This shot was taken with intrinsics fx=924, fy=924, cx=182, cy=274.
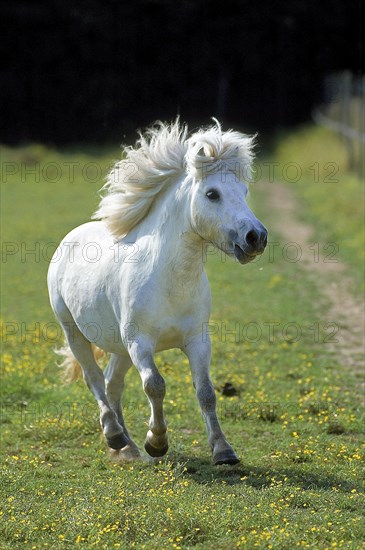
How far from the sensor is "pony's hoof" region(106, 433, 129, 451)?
652 cm

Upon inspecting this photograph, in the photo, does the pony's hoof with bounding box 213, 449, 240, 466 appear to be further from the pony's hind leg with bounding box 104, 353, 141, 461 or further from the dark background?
the dark background

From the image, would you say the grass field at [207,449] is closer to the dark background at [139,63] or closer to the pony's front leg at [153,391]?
the pony's front leg at [153,391]

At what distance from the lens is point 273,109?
34406mm

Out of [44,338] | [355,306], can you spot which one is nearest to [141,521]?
[44,338]

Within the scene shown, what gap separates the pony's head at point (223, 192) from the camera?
5.54 meters

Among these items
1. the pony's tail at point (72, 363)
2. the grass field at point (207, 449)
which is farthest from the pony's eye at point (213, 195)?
the pony's tail at point (72, 363)

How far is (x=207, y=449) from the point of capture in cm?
668

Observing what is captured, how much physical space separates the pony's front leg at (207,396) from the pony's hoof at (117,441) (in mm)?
753

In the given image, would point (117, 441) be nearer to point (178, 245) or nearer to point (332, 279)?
point (178, 245)

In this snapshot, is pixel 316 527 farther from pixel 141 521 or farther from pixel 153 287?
pixel 153 287

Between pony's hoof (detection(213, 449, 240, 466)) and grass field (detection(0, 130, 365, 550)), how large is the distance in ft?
0.18

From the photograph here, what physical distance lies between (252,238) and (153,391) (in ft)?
4.01

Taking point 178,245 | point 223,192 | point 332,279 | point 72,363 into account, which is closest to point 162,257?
point 178,245

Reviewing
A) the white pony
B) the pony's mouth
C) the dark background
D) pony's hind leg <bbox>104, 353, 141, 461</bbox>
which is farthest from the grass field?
the dark background
